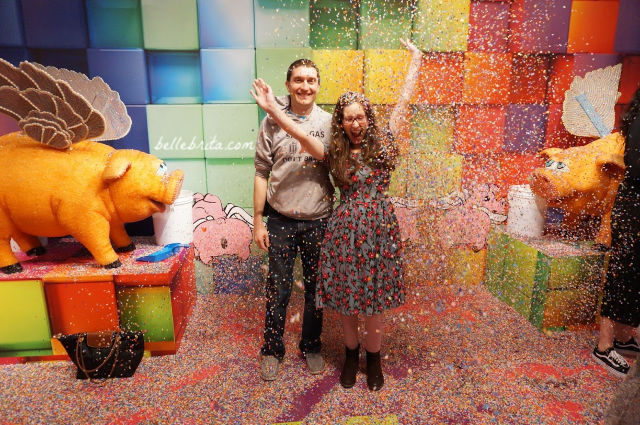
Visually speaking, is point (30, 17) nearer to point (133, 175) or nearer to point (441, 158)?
point (133, 175)

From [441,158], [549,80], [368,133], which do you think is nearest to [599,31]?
[549,80]

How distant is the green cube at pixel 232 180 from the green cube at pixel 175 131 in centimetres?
14

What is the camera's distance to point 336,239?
1766mm

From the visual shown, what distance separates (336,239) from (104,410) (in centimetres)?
126

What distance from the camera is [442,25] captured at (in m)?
2.69

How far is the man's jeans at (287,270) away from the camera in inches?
75.9

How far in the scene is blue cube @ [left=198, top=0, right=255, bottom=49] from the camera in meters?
2.53

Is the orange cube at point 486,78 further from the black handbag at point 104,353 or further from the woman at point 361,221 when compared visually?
the black handbag at point 104,353

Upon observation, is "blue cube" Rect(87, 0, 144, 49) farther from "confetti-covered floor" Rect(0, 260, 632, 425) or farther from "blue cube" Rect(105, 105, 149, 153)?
"confetti-covered floor" Rect(0, 260, 632, 425)

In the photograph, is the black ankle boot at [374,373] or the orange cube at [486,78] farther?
the orange cube at [486,78]

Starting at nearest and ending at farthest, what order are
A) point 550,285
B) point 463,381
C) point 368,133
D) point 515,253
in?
point 368,133, point 463,381, point 550,285, point 515,253

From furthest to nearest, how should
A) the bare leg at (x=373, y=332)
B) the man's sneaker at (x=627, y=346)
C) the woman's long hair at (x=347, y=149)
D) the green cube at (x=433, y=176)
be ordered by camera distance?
1. the green cube at (x=433, y=176)
2. the man's sneaker at (x=627, y=346)
3. the bare leg at (x=373, y=332)
4. the woman's long hair at (x=347, y=149)

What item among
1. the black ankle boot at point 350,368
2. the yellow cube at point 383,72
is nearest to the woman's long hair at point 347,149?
the black ankle boot at point 350,368

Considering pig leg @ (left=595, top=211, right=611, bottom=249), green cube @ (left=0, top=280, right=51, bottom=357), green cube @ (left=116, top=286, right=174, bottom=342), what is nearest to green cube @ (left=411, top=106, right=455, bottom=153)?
pig leg @ (left=595, top=211, right=611, bottom=249)
